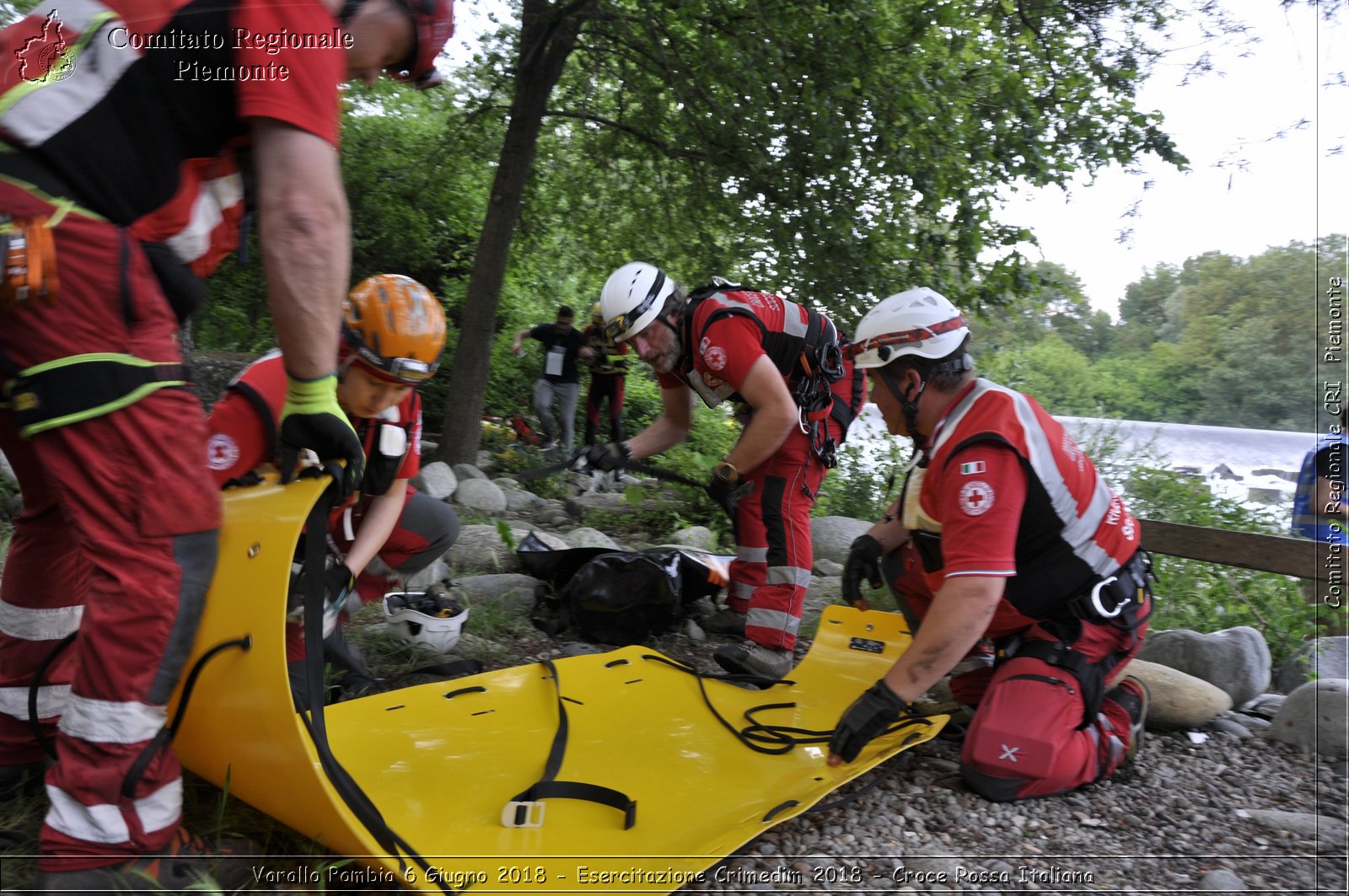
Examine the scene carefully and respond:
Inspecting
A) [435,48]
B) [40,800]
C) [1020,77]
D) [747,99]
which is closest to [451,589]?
[40,800]

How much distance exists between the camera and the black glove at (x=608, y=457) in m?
4.15

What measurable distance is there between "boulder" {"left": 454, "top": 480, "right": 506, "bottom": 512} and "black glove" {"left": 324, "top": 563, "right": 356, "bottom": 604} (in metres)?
4.74

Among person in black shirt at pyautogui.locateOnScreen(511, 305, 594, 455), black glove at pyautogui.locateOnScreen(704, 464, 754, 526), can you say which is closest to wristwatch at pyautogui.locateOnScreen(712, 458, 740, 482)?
black glove at pyautogui.locateOnScreen(704, 464, 754, 526)

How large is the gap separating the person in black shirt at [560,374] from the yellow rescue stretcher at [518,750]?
7097 mm

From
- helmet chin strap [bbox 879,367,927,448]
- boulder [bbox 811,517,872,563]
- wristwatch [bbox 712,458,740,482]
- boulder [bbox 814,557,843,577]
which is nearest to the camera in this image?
helmet chin strap [bbox 879,367,927,448]

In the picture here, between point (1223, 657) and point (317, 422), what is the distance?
394 centimetres

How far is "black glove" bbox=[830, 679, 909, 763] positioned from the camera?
2609 millimetres

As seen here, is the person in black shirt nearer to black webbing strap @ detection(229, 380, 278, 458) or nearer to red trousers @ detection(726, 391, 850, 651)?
red trousers @ detection(726, 391, 850, 651)

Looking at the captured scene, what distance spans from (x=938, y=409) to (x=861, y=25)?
3.92 metres

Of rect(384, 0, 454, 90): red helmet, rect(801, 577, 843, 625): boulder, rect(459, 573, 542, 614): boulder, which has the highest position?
rect(384, 0, 454, 90): red helmet

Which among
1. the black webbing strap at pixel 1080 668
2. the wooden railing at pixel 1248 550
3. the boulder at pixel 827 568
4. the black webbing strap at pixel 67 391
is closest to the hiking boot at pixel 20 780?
the black webbing strap at pixel 67 391

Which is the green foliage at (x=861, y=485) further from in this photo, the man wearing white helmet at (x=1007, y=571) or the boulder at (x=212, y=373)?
the boulder at (x=212, y=373)

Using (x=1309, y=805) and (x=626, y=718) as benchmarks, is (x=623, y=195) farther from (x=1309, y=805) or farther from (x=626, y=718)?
(x=1309, y=805)

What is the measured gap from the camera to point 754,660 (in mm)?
3824
